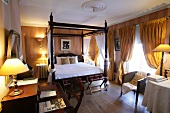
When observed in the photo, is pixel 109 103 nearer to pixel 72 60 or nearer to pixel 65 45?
pixel 72 60

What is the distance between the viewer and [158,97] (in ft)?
6.68

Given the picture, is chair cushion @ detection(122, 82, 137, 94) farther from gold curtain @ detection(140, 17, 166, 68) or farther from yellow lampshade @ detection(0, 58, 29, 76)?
yellow lampshade @ detection(0, 58, 29, 76)

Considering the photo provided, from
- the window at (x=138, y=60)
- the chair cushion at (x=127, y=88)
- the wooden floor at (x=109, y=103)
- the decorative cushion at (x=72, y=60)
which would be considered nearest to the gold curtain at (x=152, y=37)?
the window at (x=138, y=60)

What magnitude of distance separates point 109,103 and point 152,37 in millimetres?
2287

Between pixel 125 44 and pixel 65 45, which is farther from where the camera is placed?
pixel 65 45

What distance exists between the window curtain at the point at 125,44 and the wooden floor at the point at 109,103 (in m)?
1.07

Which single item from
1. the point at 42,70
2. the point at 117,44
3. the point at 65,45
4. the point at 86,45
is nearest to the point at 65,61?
the point at 65,45

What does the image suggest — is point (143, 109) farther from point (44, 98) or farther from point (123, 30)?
point (123, 30)

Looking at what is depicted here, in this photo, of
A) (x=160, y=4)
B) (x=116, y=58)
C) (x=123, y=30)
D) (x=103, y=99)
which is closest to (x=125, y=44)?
(x=123, y=30)

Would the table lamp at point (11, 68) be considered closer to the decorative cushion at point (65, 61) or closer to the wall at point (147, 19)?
the wall at point (147, 19)

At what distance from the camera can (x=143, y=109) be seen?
8.32 feet

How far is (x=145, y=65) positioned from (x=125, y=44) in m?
1.01

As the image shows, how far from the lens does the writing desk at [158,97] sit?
1.90 meters

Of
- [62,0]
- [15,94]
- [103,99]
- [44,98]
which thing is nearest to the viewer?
[15,94]
